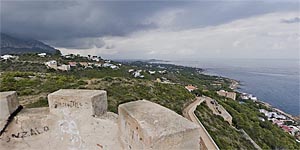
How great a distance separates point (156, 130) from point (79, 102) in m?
1.54

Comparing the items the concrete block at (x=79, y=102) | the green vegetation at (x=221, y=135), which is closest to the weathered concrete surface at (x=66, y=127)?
the concrete block at (x=79, y=102)

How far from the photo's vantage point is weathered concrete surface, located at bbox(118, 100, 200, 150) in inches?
99.8

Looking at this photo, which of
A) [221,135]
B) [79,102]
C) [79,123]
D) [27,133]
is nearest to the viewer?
[79,102]

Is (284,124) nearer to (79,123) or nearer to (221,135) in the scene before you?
(221,135)

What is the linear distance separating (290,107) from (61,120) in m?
59.1

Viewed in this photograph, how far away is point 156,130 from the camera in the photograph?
2586mm

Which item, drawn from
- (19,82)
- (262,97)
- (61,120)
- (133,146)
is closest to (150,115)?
(133,146)

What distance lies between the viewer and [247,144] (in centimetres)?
1723

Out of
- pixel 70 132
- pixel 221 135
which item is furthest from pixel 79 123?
pixel 221 135

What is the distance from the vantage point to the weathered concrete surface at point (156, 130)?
2.54 m

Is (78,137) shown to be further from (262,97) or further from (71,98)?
(262,97)

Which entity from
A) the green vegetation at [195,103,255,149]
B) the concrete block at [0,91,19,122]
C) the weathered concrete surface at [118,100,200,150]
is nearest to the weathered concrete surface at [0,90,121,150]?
the concrete block at [0,91,19,122]

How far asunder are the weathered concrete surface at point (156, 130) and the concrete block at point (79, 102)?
0.60m

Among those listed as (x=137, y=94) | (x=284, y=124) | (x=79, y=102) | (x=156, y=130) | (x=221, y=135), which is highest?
(x=79, y=102)
